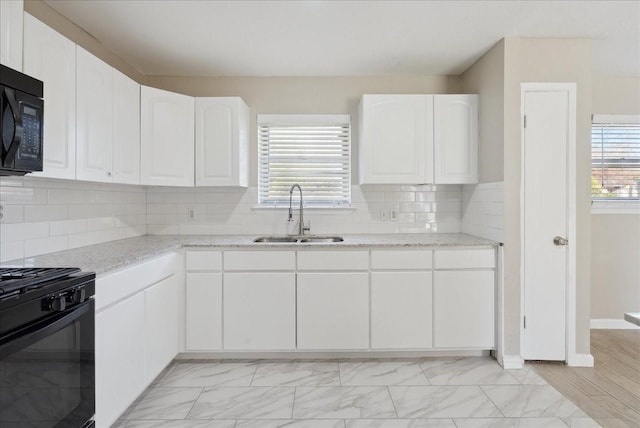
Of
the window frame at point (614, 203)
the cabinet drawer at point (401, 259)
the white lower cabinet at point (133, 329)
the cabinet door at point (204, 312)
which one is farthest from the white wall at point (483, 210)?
the white lower cabinet at point (133, 329)

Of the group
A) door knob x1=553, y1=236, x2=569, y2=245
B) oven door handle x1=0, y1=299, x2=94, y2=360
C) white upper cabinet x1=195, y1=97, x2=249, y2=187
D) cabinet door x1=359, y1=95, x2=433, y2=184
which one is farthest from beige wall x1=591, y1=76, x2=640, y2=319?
oven door handle x1=0, y1=299, x2=94, y2=360

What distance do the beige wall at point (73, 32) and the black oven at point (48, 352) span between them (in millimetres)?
1627

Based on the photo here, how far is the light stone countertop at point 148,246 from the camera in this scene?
199 centimetres

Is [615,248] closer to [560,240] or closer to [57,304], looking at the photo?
[560,240]

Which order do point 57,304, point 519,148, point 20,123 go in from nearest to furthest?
point 57,304, point 20,123, point 519,148

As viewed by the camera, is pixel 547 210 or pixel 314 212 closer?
pixel 547 210

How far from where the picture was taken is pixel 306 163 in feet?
12.0

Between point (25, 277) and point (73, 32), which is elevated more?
point (73, 32)

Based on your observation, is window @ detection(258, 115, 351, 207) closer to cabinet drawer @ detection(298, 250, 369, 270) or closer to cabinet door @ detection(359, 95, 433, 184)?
cabinet door @ detection(359, 95, 433, 184)

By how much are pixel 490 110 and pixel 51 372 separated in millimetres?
3186

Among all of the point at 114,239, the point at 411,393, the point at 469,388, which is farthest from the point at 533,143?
the point at 114,239

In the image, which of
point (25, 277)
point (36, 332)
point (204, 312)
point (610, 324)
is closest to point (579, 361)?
point (610, 324)

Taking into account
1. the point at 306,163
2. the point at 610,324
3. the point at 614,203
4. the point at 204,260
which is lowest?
the point at 610,324

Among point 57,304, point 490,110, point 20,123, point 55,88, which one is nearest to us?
point 57,304
